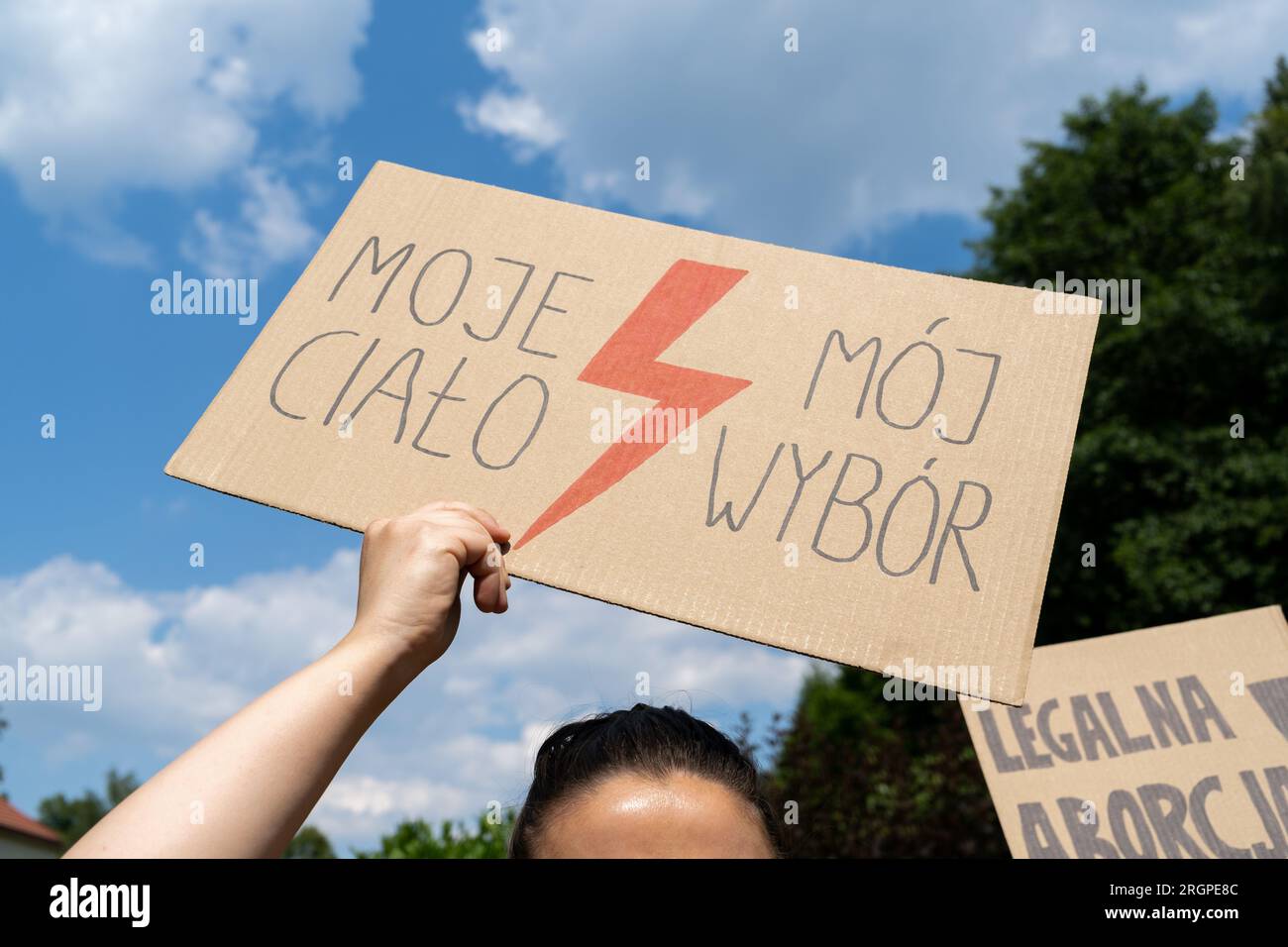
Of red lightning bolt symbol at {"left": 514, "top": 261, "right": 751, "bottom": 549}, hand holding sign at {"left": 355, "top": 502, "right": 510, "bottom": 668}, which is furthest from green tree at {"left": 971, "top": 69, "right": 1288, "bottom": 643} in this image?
hand holding sign at {"left": 355, "top": 502, "right": 510, "bottom": 668}

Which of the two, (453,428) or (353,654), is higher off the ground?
(453,428)

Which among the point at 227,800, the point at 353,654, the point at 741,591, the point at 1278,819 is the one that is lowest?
the point at 1278,819

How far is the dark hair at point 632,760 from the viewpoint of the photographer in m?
1.67

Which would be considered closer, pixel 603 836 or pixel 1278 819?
pixel 603 836

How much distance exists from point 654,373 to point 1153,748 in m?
1.51

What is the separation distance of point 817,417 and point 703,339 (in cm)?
24

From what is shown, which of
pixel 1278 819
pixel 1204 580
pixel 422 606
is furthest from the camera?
pixel 1204 580

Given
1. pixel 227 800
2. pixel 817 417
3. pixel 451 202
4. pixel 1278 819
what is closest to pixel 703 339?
pixel 817 417

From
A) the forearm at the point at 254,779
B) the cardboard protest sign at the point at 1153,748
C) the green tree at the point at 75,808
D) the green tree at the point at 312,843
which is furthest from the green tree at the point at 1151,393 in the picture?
the green tree at the point at 75,808

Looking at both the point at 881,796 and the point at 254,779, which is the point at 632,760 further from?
the point at 881,796

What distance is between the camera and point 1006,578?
1445 millimetres

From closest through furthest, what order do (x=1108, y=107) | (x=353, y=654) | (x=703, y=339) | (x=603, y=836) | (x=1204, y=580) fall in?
(x=353, y=654)
(x=603, y=836)
(x=703, y=339)
(x=1204, y=580)
(x=1108, y=107)

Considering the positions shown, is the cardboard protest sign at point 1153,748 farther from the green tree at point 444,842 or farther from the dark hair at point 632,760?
the green tree at point 444,842
